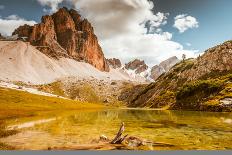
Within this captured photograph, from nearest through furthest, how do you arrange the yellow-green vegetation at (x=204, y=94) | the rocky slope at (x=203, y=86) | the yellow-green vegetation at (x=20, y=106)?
the yellow-green vegetation at (x=20, y=106) → the yellow-green vegetation at (x=204, y=94) → the rocky slope at (x=203, y=86)

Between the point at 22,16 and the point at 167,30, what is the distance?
17.3 metres

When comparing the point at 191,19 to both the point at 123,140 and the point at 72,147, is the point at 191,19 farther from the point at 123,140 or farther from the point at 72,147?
the point at 72,147

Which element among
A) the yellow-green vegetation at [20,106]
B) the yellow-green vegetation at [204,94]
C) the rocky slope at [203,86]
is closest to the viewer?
the yellow-green vegetation at [20,106]

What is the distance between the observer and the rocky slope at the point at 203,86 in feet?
359

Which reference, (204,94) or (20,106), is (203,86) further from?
(20,106)

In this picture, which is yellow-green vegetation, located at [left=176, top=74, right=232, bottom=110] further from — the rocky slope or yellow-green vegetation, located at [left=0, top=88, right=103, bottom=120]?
yellow-green vegetation, located at [left=0, top=88, right=103, bottom=120]

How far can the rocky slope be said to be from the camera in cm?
10944

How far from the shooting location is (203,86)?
4943 inches

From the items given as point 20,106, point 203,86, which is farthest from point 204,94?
point 20,106

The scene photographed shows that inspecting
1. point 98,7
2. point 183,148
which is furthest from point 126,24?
point 183,148

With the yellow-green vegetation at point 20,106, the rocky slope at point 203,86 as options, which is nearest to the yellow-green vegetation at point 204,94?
the rocky slope at point 203,86

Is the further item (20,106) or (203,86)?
(203,86)

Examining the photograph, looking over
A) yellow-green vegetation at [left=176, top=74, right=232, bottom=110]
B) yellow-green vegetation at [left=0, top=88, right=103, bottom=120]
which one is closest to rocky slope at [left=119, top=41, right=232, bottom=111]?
yellow-green vegetation at [left=176, top=74, right=232, bottom=110]

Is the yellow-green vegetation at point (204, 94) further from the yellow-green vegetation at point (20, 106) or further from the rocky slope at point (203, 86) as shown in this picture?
the yellow-green vegetation at point (20, 106)
